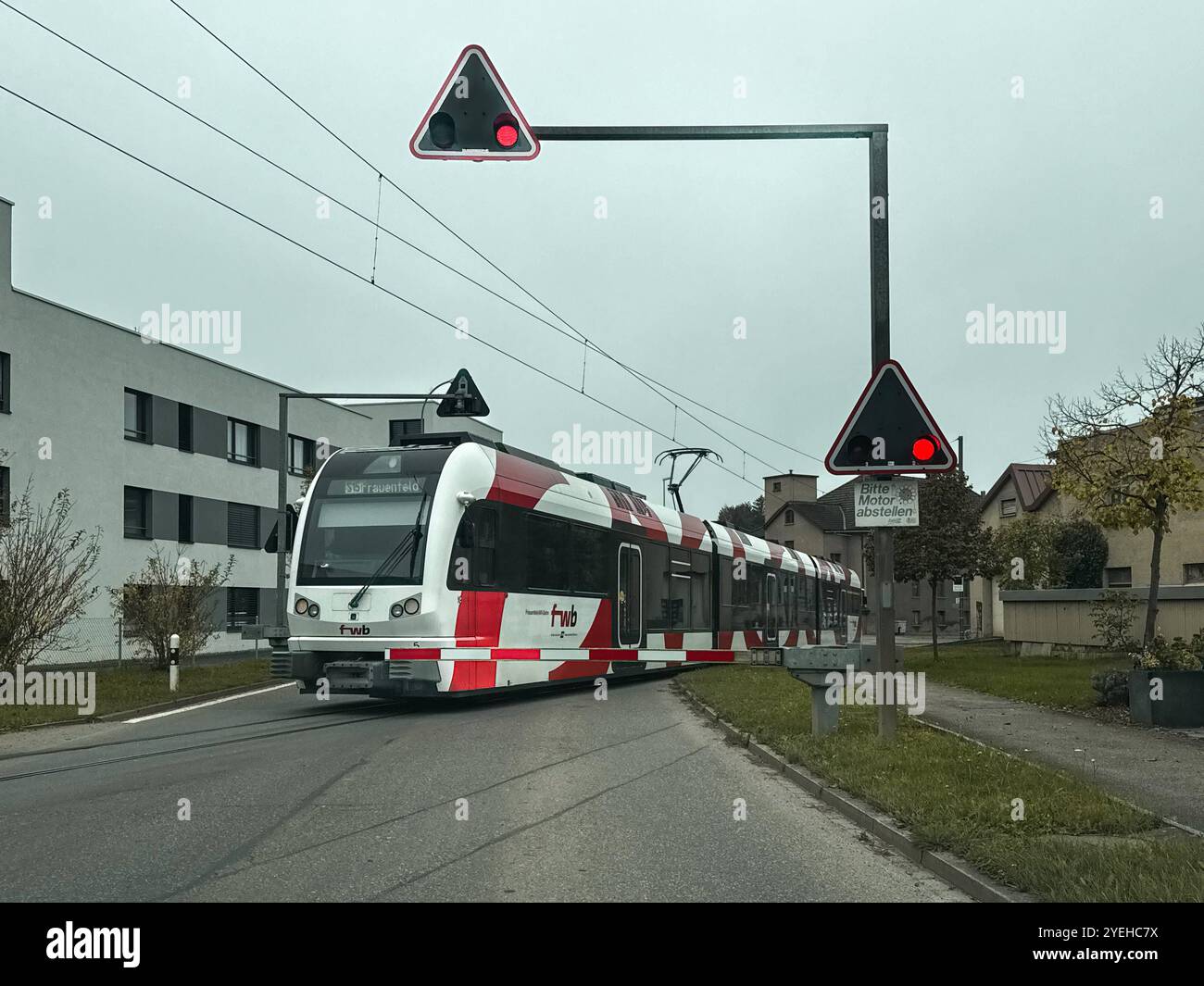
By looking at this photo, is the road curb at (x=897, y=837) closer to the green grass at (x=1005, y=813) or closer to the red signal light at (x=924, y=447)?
the green grass at (x=1005, y=813)

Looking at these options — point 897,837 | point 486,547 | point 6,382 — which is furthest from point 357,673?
point 6,382

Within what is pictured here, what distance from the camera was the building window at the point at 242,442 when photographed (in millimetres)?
41031

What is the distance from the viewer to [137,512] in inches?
1412

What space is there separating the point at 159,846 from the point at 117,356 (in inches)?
1197

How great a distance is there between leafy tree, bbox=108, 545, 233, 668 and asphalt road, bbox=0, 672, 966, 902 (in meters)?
11.2

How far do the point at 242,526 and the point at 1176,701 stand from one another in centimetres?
3396

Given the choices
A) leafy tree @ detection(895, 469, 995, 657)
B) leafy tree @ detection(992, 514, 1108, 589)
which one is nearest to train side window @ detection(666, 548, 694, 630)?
leafy tree @ detection(895, 469, 995, 657)

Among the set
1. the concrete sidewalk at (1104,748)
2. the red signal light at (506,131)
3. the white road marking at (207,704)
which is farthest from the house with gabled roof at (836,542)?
the red signal light at (506,131)

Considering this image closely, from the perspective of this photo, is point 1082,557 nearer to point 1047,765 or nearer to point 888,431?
point 1047,765

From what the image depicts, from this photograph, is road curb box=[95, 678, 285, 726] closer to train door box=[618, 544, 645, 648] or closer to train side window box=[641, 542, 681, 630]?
train door box=[618, 544, 645, 648]

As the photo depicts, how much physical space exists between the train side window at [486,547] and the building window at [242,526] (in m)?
27.3

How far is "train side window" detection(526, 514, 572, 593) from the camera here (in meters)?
16.4
